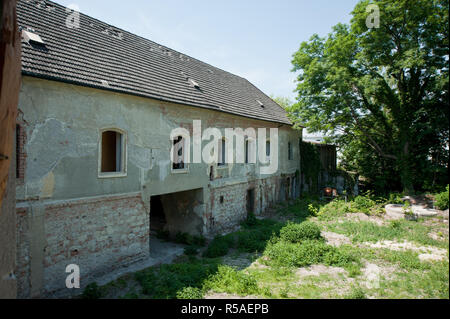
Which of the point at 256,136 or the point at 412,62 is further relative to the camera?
the point at 256,136

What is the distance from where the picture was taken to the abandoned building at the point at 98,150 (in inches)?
239

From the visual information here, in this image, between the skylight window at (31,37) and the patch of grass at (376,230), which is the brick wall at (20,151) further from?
the patch of grass at (376,230)

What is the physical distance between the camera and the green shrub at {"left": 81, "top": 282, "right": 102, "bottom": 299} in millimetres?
6070

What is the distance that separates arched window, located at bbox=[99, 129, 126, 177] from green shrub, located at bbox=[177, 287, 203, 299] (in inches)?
149

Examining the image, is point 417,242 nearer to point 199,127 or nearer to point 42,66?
point 199,127

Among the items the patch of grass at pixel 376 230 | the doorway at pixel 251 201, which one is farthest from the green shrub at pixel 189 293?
the doorway at pixel 251 201

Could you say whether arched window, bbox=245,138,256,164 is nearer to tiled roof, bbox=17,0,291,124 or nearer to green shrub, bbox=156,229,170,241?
tiled roof, bbox=17,0,291,124

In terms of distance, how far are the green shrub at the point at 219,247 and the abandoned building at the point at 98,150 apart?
131cm

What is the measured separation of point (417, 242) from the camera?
8.20m

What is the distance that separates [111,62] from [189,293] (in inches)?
296
